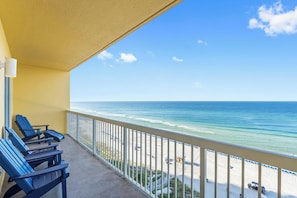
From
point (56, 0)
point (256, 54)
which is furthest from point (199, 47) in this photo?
point (56, 0)

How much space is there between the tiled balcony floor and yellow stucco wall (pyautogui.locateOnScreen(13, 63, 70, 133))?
124 inches

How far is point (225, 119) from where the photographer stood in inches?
768

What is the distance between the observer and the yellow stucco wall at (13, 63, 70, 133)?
5.95 meters

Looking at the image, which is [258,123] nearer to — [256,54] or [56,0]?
[256,54]

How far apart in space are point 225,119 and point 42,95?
17661 mm

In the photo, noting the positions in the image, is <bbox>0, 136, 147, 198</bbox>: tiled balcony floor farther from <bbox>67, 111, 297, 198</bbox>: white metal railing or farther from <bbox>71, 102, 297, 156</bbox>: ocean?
<bbox>71, 102, 297, 156</bbox>: ocean

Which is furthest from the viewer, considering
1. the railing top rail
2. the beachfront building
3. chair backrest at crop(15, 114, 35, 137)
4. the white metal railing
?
chair backrest at crop(15, 114, 35, 137)

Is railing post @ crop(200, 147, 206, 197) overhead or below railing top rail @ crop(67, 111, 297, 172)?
below

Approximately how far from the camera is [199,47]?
68.4 ft

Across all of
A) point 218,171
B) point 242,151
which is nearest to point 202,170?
point 242,151

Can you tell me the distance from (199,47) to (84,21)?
65.1ft


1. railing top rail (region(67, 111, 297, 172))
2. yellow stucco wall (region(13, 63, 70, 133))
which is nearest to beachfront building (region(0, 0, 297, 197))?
railing top rail (region(67, 111, 297, 172))

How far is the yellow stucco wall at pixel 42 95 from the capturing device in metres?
5.95

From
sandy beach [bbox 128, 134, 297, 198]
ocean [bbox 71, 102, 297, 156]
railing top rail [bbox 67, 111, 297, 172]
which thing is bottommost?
ocean [bbox 71, 102, 297, 156]
